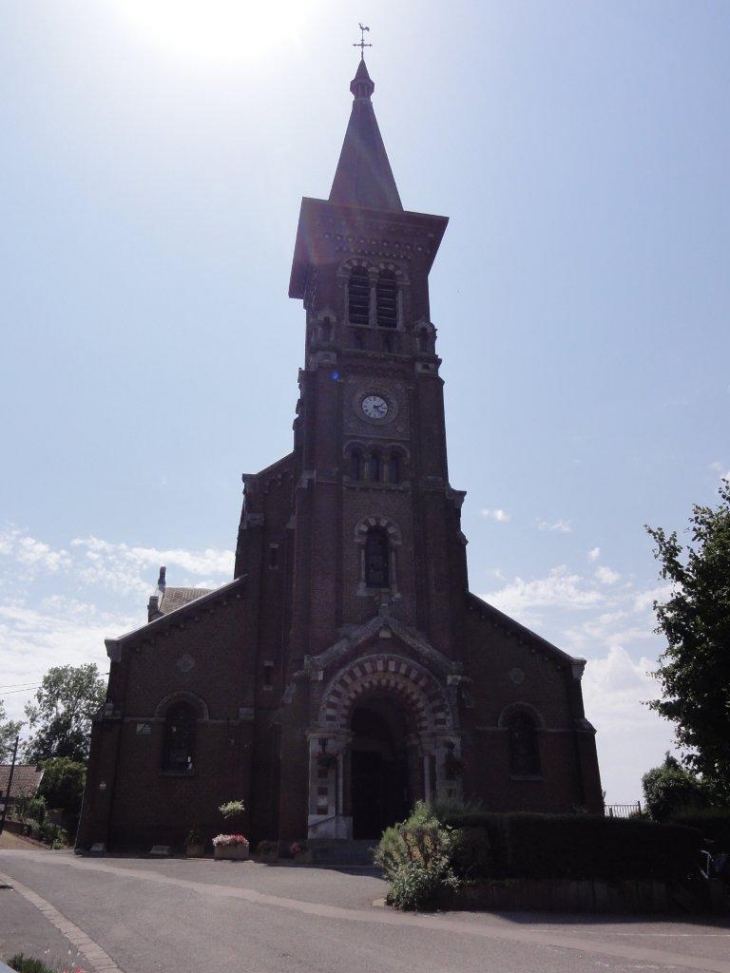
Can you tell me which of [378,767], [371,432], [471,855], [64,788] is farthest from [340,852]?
[64,788]

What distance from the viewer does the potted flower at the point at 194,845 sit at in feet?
86.0

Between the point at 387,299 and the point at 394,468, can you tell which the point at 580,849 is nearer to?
the point at 394,468

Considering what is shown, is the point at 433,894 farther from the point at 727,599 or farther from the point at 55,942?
the point at 727,599

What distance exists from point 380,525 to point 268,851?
12.4 metres

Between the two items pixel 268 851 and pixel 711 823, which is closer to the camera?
pixel 711 823

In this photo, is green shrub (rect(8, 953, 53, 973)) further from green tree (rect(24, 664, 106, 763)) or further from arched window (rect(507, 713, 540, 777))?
green tree (rect(24, 664, 106, 763))

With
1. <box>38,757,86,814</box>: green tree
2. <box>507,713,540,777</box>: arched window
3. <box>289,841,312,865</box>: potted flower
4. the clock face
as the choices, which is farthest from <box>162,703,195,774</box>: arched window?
<box>38,757,86,814</box>: green tree

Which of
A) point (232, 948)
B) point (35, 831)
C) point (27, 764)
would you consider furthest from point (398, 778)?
point (27, 764)

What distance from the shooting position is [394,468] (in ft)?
103

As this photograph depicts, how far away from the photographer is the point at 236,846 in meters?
24.8

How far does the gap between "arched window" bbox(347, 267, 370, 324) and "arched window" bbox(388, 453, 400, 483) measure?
7.08 metres

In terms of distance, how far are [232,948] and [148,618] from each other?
37813mm

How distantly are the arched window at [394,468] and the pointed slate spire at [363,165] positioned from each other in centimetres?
1298

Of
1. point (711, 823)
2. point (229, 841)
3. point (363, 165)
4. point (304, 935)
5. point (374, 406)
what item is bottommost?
point (304, 935)
